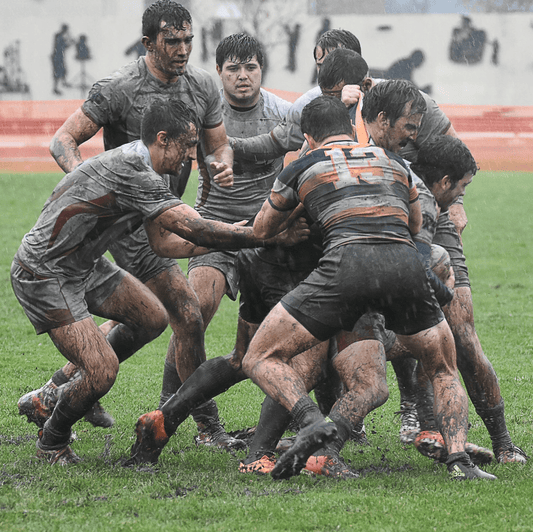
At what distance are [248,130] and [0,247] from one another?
29.6ft

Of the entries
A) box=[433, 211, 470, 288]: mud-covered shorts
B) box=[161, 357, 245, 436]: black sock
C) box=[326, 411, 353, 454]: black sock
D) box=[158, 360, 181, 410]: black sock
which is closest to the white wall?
box=[158, 360, 181, 410]: black sock

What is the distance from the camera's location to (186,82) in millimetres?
5738

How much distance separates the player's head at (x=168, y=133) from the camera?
15.6ft

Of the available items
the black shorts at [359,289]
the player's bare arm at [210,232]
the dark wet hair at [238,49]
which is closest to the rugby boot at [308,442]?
the black shorts at [359,289]

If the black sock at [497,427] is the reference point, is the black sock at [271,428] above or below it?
above

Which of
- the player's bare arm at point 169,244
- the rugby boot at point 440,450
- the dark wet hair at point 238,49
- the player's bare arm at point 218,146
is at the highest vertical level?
the dark wet hair at point 238,49

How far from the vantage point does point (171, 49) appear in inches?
216

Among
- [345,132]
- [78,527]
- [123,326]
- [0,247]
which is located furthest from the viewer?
[0,247]

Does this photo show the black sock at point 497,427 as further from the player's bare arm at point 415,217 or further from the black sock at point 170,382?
the black sock at point 170,382

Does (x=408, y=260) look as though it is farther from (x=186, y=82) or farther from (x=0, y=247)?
(x=0, y=247)

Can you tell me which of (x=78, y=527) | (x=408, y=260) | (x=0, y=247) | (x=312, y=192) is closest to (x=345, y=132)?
(x=312, y=192)

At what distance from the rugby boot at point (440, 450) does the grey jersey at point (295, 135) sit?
1999 mm

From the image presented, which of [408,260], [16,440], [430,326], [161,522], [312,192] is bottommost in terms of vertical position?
[16,440]

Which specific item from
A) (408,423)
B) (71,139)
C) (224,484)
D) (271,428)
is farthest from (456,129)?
(224,484)
